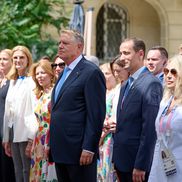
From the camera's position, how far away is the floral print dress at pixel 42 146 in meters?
8.34

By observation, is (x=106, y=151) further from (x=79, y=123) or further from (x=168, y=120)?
(x=168, y=120)

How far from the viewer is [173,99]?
5836 mm

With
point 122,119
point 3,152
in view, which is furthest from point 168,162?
point 3,152

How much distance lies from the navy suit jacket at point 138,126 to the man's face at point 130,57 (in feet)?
0.40

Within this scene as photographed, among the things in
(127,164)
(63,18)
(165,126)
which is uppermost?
(63,18)

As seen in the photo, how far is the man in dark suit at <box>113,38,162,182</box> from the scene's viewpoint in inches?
249

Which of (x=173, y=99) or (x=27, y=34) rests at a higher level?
(x=27, y=34)

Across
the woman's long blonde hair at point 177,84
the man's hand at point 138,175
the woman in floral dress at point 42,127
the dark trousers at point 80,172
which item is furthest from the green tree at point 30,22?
the woman's long blonde hair at point 177,84

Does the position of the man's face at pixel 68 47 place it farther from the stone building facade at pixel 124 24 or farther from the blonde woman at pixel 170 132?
the stone building facade at pixel 124 24

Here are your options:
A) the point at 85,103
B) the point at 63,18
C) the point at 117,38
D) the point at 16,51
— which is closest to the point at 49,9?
the point at 63,18

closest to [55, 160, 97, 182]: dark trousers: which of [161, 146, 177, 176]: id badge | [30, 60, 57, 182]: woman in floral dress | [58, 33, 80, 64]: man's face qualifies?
[161, 146, 177, 176]: id badge

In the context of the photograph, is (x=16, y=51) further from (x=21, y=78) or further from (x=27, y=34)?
(x=27, y=34)

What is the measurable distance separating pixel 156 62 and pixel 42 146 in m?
1.82

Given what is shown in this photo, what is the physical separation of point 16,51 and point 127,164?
3051 mm
